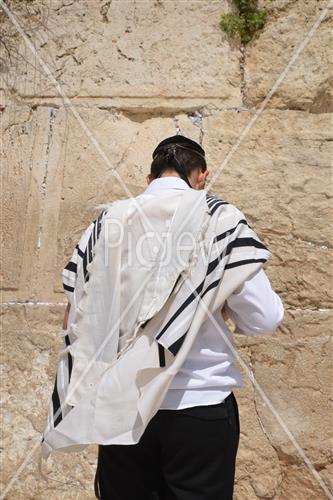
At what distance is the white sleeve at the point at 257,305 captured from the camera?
1.92 metres

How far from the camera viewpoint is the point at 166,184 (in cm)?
212

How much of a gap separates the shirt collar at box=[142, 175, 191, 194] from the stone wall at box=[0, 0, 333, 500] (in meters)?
1.43

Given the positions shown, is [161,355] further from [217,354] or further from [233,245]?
[233,245]

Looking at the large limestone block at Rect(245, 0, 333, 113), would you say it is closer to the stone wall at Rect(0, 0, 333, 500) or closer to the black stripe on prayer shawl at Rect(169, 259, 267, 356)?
the stone wall at Rect(0, 0, 333, 500)

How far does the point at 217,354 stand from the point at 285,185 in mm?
1776

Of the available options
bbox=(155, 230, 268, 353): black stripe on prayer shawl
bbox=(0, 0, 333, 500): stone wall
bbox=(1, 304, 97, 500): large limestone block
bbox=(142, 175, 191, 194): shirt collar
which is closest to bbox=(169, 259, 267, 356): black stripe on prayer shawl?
bbox=(155, 230, 268, 353): black stripe on prayer shawl

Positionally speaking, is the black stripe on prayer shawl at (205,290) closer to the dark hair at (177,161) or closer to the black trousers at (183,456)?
the black trousers at (183,456)

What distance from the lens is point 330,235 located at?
11.2 ft

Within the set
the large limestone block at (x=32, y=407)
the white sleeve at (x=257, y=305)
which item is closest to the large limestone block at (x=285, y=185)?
the large limestone block at (x=32, y=407)

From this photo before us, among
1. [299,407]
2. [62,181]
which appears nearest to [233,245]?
[299,407]

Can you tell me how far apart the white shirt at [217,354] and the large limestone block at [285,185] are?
148 centimetres

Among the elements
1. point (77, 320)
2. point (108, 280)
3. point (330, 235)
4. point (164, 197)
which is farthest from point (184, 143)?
point (330, 235)

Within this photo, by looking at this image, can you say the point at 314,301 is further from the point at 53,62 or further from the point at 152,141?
the point at 53,62

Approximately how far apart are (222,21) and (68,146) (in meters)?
1.19
